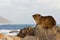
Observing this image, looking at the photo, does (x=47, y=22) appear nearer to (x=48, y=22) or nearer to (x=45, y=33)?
(x=48, y=22)

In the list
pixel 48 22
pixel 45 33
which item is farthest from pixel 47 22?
pixel 45 33

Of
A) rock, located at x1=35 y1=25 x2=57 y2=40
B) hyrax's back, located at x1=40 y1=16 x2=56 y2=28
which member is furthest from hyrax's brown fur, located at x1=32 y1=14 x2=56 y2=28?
rock, located at x1=35 y1=25 x2=57 y2=40

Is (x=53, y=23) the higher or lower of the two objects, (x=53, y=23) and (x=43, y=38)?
the higher

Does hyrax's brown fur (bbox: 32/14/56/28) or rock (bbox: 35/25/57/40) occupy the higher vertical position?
hyrax's brown fur (bbox: 32/14/56/28)

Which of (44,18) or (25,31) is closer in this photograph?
(44,18)

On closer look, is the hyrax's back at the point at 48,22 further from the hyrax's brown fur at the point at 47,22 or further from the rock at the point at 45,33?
the rock at the point at 45,33

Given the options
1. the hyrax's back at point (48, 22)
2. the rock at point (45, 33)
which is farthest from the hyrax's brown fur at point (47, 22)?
the rock at point (45, 33)

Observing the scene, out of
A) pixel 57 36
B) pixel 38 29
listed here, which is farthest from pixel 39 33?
pixel 57 36

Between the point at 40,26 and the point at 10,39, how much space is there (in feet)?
5.03

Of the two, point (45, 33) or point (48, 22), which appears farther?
point (48, 22)

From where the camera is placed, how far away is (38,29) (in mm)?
10422

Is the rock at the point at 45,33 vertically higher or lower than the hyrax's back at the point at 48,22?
lower

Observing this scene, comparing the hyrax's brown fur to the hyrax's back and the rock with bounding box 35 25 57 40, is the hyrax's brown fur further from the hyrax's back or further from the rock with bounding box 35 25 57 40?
the rock with bounding box 35 25 57 40

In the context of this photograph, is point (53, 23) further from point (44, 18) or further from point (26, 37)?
point (26, 37)
